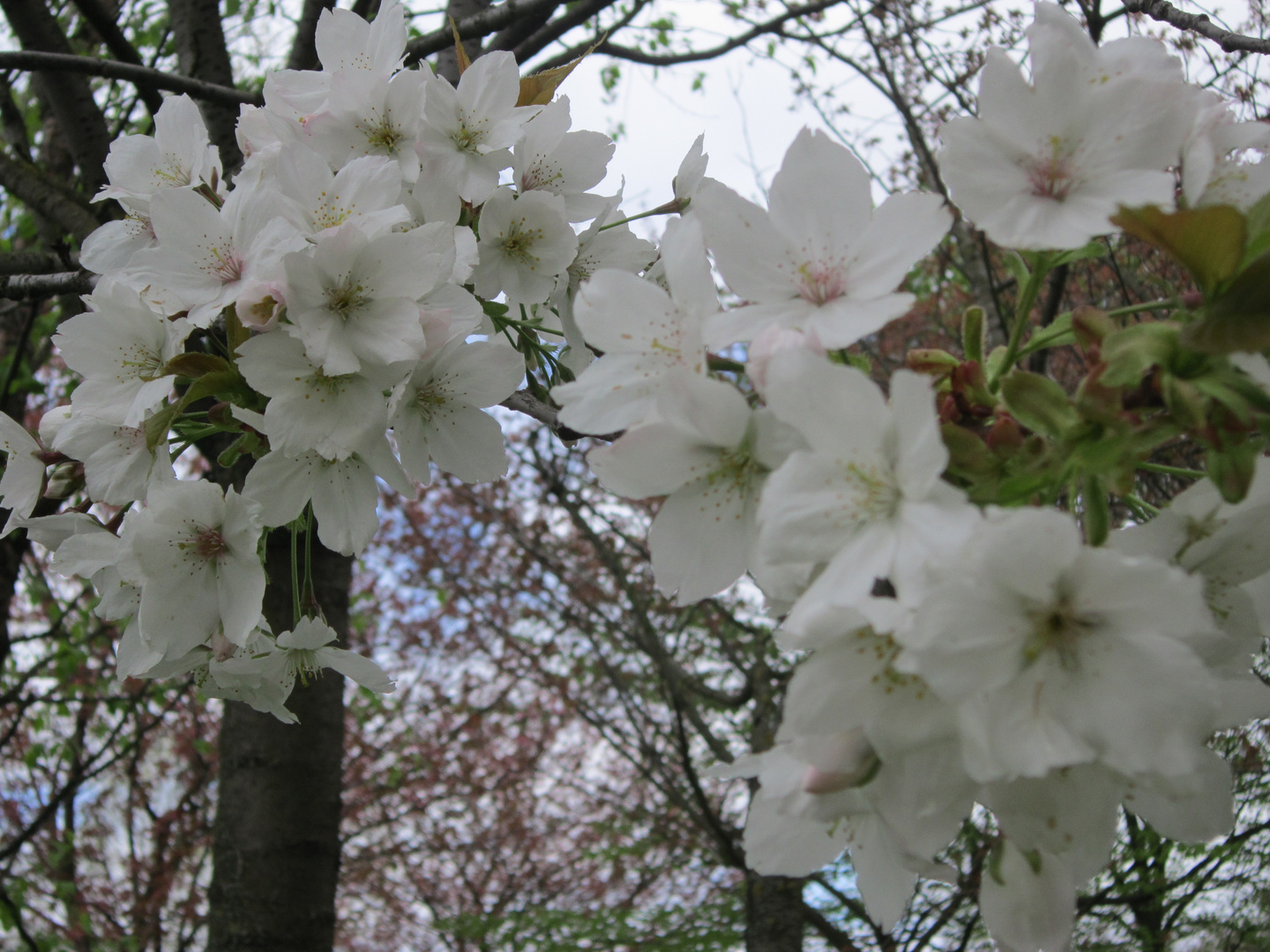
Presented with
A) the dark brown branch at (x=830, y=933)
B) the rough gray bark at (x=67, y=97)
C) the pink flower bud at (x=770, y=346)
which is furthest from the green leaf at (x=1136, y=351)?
the dark brown branch at (x=830, y=933)

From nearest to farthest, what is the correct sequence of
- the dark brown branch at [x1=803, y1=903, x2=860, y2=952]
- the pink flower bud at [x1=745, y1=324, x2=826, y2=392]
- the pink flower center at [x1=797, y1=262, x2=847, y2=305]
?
the pink flower bud at [x1=745, y1=324, x2=826, y2=392], the pink flower center at [x1=797, y1=262, x2=847, y2=305], the dark brown branch at [x1=803, y1=903, x2=860, y2=952]

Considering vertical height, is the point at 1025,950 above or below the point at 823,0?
below

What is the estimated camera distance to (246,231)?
1.15 meters

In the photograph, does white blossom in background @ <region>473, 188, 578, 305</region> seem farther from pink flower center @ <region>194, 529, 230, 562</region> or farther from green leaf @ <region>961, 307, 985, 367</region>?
green leaf @ <region>961, 307, 985, 367</region>

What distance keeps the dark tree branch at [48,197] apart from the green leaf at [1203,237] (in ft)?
8.61

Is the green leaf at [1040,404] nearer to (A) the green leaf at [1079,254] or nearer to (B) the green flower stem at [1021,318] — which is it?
(B) the green flower stem at [1021,318]

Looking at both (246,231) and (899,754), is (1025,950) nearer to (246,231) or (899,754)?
(899,754)

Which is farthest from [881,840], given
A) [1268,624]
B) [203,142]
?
[203,142]

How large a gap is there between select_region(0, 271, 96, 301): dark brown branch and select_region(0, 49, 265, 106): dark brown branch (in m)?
0.49

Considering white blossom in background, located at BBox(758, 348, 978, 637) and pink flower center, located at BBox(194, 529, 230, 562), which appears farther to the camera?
pink flower center, located at BBox(194, 529, 230, 562)

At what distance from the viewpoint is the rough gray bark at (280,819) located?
91.7 inches

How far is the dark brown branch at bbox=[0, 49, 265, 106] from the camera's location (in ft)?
6.38

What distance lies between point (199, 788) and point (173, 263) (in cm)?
650

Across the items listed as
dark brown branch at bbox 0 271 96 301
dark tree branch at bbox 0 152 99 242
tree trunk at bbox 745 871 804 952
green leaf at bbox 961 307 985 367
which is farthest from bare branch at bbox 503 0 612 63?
tree trunk at bbox 745 871 804 952
